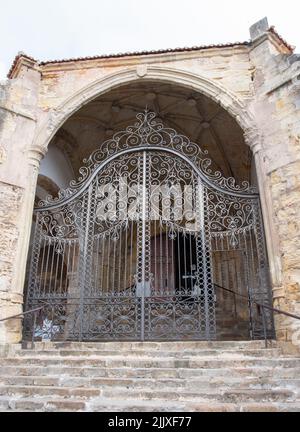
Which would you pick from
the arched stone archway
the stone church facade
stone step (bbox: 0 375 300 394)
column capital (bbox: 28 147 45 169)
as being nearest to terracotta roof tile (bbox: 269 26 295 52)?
the stone church facade

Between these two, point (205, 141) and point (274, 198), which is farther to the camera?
point (205, 141)

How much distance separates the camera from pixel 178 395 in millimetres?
3211

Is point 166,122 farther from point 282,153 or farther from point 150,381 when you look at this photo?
point 150,381

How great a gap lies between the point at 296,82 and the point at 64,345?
577 cm

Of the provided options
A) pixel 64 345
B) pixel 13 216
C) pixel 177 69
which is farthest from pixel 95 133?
pixel 64 345

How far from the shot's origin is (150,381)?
11.6 ft

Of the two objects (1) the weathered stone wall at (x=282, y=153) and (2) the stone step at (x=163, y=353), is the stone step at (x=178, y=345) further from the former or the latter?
(1) the weathered stone wall at (x=282, y=153)

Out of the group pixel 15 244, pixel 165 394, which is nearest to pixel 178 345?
pixel 165 394

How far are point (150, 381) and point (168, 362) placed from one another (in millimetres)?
524

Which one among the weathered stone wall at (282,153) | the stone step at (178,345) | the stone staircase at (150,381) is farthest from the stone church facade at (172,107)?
the stone staircase at (150,381)

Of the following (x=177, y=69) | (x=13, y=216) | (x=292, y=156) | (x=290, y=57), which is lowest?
(x=13, y=216)

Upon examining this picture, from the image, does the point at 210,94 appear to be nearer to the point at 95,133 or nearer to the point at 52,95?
the point at 52,95
